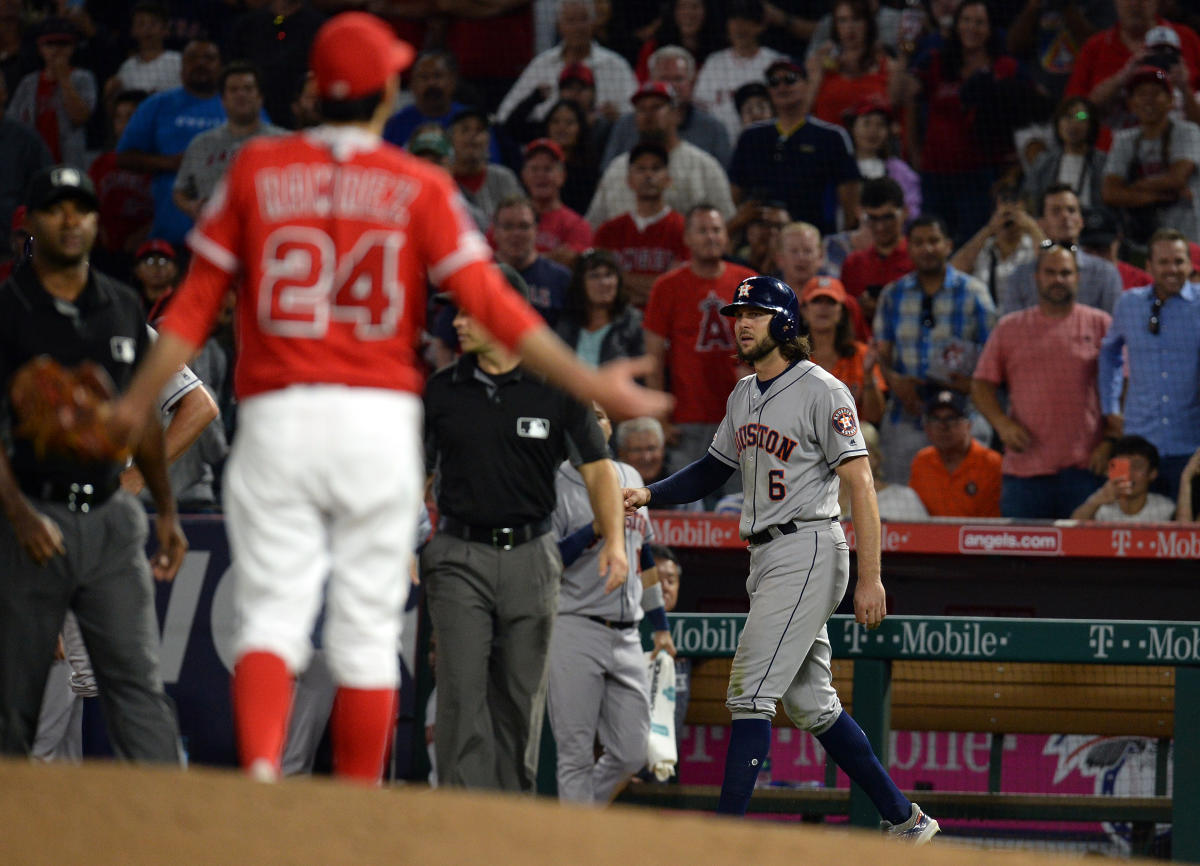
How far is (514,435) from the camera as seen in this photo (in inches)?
223

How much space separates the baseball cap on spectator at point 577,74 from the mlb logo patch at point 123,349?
7.77m

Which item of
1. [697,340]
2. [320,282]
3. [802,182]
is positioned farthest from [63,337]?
[802,182]

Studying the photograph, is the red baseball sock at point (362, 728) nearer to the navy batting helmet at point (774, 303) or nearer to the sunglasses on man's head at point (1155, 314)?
the navy batting helmet at point (774, 303)

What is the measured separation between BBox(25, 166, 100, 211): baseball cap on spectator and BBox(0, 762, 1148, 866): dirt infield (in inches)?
61.6

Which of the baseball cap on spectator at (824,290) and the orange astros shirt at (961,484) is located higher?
the baseball cap on spectator at (824,290)

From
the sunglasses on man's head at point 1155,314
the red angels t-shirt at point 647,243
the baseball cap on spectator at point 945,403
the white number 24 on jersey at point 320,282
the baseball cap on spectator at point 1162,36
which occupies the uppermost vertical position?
the baseball cap on spectator at point 1162,36

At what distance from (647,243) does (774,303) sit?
180 inches

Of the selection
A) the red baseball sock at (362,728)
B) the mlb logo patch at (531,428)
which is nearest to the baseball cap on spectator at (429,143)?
the mlb logo patch at (531,428)

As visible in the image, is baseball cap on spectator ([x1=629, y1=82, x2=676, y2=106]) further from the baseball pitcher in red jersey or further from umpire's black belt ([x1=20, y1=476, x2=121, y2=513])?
the baseball pitcher in red jersey

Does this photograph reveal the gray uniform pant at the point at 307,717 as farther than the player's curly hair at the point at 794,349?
Yes

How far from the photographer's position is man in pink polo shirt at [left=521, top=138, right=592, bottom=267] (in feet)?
34.9

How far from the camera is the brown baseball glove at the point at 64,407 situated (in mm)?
3848

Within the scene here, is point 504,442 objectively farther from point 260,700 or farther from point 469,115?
point 469,115

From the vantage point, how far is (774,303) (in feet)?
20.0
